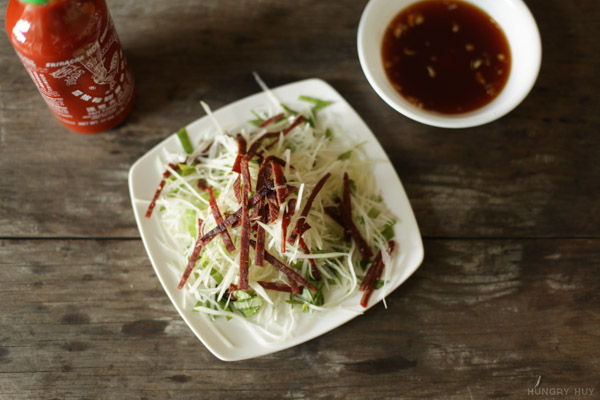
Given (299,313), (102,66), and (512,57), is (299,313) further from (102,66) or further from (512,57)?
(512,57)

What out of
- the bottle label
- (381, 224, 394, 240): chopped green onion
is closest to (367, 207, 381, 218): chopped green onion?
(381, 224, 394, 240): chopped green onion

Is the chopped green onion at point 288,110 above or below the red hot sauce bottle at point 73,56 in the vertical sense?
below

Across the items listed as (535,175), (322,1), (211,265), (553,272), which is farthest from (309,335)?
(322,1)

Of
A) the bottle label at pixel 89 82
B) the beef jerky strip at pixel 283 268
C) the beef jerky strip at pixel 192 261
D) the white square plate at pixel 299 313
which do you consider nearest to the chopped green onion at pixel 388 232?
the white square plate at pixel 299 313

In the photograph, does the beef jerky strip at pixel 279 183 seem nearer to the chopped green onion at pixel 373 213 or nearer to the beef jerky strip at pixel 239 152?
the beef jerky strip at pixel 239 152

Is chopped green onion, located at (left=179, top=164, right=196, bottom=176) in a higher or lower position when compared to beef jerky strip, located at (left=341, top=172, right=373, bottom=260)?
higher

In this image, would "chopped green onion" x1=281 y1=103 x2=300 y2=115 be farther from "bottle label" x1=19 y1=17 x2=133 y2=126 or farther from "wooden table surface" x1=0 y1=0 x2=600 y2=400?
"bottle label" x1=19 y1=17 x2=133 y2=126
